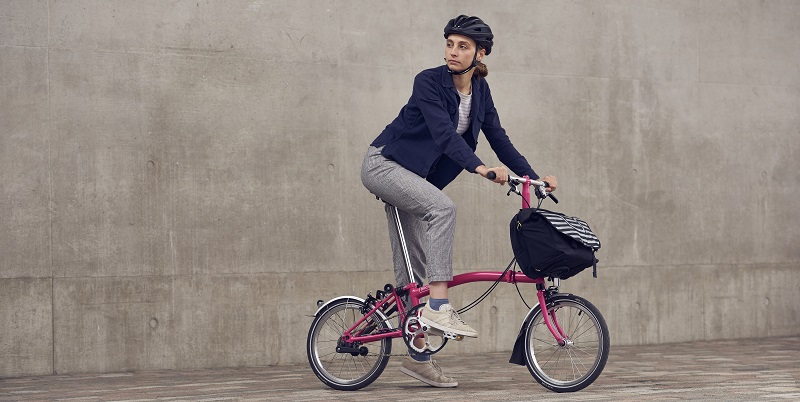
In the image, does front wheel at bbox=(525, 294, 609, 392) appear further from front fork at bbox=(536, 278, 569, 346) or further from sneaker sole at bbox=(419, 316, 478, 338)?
sneaker sole at bbox=(419, 316, 478, 338)

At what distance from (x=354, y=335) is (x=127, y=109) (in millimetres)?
2283

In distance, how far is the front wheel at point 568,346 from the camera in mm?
5406

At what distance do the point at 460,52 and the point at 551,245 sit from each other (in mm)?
1103

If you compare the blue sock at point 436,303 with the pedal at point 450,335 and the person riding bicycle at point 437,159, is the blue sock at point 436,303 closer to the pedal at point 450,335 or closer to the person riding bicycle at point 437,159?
the person riding bicycle at point 437,159

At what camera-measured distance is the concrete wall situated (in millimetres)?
7059

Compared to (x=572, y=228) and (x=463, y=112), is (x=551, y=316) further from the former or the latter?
(x=463, y=112)

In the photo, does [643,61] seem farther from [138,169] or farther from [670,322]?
[138,169]

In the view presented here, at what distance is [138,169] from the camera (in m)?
7.23

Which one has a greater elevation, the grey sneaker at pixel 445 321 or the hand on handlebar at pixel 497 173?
the hand on handlebar at pixel 497 173

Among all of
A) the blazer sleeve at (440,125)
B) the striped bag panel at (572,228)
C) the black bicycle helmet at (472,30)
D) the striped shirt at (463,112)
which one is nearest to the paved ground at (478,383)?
the striped bag panel at (572,228)

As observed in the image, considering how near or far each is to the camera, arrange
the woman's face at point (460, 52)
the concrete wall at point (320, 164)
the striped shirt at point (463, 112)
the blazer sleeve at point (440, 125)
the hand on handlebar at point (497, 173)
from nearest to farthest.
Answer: the hand on handlebar at point (497, 173), the blazer sleeve at point (440, 125), the woman's face at point (460, 52), the striped shirt at point (463, 112), the concrete wall at point (320, 164)

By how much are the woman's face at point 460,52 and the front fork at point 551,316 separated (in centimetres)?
117

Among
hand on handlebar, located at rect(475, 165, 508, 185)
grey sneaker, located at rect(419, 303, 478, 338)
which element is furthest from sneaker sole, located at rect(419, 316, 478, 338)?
hand on handlebar, located at rect(475, 165, 508, 185)

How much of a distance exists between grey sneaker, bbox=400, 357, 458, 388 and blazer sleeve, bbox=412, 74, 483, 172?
44.7 inches
